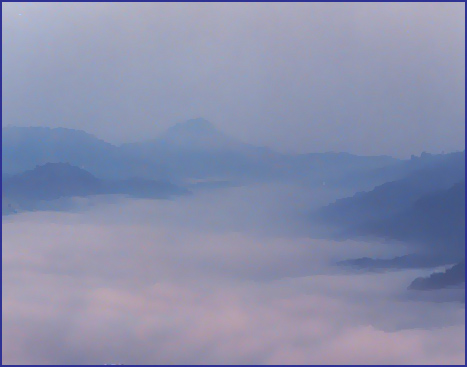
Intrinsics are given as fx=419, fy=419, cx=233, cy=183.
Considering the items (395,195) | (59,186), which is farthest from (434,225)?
(59,186)

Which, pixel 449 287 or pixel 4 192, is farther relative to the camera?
pixel 4 192

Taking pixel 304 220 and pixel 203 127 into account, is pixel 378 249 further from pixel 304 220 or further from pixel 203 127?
pixel 203 127

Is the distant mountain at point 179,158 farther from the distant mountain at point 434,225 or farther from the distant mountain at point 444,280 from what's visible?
the distant mountain at point 444,280

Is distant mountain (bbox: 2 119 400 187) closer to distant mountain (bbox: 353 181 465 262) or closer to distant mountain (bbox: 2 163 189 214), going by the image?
distant mountain (bbox: 2 163 189 214)

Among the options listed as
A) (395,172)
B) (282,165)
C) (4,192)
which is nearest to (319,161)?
(282,165)

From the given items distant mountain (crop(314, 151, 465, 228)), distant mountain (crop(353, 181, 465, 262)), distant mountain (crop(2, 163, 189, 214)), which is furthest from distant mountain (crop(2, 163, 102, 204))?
distant mountain (crop(353, 181, 465, 262))

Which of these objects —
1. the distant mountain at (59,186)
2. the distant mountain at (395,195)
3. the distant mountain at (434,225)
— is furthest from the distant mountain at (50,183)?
the distant mountain at (434,225)
